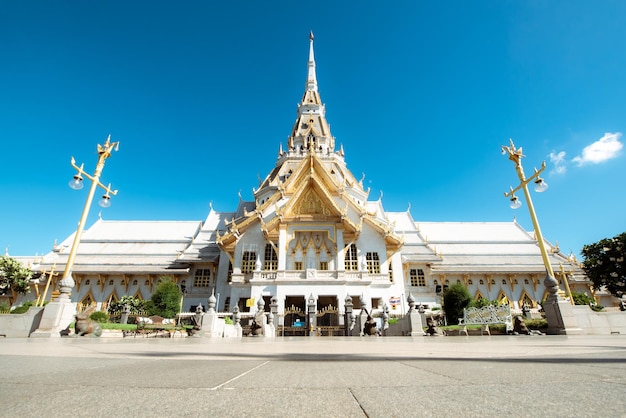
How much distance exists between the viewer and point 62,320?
38.0ft

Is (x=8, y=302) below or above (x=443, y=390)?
above

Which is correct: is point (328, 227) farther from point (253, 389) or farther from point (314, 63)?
point (314, 63)

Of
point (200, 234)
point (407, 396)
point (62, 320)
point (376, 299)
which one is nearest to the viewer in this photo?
point (407, 396)

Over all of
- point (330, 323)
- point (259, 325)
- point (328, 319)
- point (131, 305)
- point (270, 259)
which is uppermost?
point (270, 259)

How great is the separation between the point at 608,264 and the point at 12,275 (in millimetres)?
48928

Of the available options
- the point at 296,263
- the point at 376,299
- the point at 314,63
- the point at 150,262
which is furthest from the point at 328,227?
the point at 314,63

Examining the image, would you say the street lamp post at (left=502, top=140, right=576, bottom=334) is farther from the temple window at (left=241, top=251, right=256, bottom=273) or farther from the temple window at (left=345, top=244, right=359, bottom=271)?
the temple window at (left=241, top=251, right=256, bottom=273)

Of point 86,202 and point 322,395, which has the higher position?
point 86,202

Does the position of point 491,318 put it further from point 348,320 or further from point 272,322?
point 272,322

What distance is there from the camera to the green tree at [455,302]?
21312 mm

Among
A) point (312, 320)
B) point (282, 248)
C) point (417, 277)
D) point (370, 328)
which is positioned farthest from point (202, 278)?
point (417, 277)

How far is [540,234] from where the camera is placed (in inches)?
529

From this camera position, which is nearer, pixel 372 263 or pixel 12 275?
pixel 12 275

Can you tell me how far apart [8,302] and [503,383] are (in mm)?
38869
